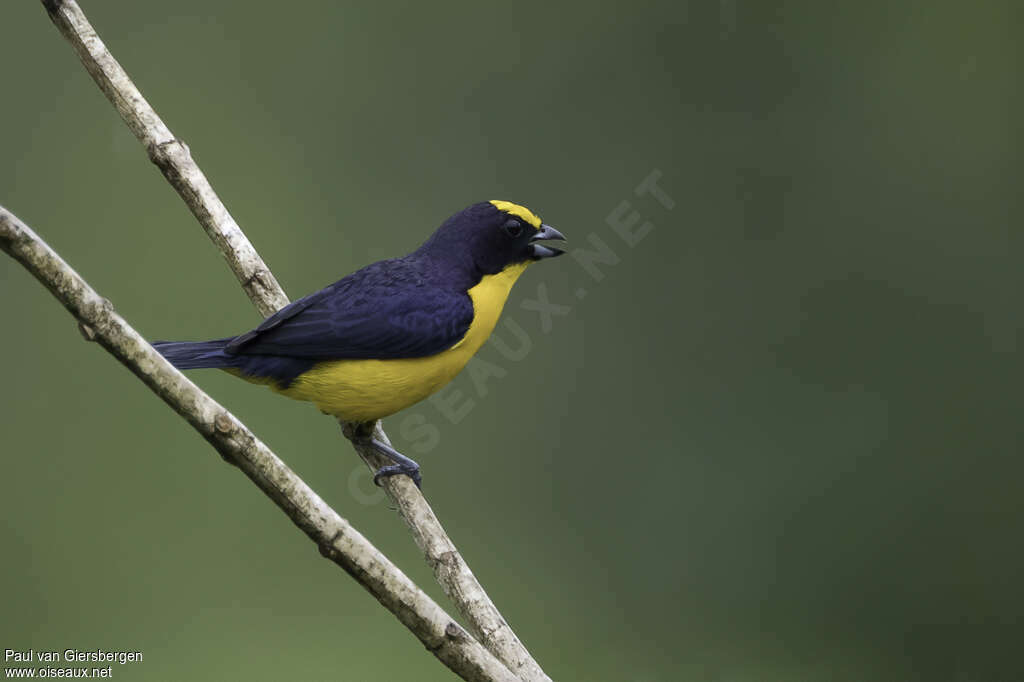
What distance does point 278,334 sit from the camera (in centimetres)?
250

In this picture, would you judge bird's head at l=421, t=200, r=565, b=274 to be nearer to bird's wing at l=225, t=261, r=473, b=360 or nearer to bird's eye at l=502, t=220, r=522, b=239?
bird's eye at l=502, t=220, r=522, b=239

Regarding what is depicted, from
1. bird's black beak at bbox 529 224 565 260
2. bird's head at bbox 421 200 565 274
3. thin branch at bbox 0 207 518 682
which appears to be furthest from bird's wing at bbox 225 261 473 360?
thin branch at bbox 0 207 518 682

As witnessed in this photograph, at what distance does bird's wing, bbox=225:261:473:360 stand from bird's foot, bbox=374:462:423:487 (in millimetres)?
300

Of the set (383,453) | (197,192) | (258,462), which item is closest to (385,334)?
(383,453)

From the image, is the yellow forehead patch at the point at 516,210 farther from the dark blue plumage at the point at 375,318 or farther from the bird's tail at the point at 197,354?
the bird's tail at the point at 197,354

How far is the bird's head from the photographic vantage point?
274 cm

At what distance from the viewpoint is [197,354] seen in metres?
2.53

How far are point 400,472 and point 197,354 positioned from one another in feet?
1.99

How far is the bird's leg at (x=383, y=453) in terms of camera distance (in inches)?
102

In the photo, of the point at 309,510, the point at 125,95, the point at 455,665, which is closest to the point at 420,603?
the point at 455,665

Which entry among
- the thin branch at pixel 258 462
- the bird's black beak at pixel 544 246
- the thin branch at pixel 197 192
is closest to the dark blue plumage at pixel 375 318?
the bird's black beak at pixel 544 246

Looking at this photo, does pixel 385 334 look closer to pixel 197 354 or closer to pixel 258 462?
pixel 197 354

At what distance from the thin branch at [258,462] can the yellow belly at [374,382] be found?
93cm

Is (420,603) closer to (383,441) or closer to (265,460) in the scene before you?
(265,460)
